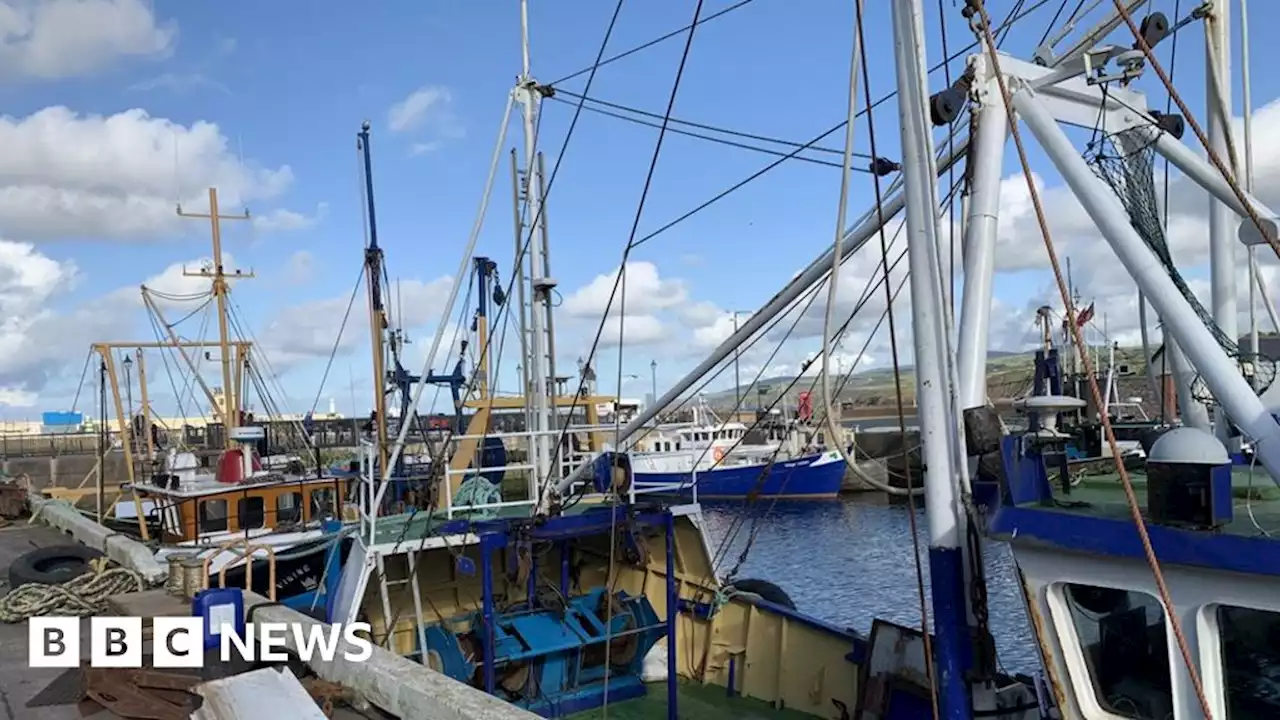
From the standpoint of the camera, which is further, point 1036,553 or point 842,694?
point 842,694

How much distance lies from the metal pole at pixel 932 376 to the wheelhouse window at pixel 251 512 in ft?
44.1

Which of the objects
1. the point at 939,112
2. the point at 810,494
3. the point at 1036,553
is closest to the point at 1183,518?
the point at 1036,553

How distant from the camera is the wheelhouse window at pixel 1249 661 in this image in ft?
15.2

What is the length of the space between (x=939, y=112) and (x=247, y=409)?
23025mm

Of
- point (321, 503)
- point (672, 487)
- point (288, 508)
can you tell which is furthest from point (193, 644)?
point (321, 503)

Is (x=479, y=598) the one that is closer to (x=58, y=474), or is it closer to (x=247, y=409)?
(x=247, y=409)

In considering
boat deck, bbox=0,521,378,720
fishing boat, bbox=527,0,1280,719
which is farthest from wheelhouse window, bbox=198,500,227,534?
fishing boat, bbox=527,0,1280,719

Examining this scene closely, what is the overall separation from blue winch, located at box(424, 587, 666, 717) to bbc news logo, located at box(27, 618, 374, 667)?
4.56ft

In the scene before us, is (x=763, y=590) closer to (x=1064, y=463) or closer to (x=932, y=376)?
(x=1064, y=463)

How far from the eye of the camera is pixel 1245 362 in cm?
718

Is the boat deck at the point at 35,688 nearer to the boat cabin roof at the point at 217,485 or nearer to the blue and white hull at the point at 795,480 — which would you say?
the boat cabin roof at the point at 217,485

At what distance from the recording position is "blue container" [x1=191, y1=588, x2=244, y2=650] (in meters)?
8.42

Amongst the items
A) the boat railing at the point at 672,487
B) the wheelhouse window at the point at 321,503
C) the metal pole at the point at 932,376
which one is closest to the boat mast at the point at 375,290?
the wheelhouse window at the point at 321,503

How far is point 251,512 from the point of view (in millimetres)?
16453
